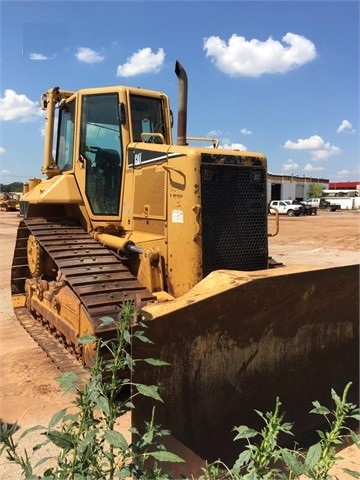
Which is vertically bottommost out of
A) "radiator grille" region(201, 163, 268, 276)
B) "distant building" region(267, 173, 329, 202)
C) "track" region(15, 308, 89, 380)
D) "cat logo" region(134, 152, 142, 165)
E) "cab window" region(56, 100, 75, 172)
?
"track" region(15, 308, 89, 380)

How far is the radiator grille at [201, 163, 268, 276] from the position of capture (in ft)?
15.1

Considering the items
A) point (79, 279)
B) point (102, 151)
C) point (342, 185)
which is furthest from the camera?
point (342, 185)

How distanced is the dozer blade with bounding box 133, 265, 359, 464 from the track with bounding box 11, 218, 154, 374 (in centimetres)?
57

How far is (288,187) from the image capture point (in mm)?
75250

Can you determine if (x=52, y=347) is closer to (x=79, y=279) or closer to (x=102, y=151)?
(x=79, y=279)

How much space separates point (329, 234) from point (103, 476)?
2608 cm

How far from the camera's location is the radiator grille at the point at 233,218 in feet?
15.1

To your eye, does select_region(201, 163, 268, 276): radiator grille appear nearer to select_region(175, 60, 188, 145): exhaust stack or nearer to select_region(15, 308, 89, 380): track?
select_region(175, 60, 188, 145): exhaust stack

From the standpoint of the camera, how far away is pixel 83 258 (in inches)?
199

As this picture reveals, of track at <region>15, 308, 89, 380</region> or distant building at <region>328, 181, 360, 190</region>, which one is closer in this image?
track at <region>15, 308, 89, 380</region>

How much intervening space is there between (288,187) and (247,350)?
243 ft

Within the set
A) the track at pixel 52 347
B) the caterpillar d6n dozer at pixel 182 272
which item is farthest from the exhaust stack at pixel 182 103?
the track at pixel 52 347

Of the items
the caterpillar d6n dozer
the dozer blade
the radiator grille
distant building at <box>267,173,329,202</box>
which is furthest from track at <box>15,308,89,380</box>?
distant building at <box>267,173,329,202</box>

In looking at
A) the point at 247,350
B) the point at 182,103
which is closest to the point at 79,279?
the point at 247,350
